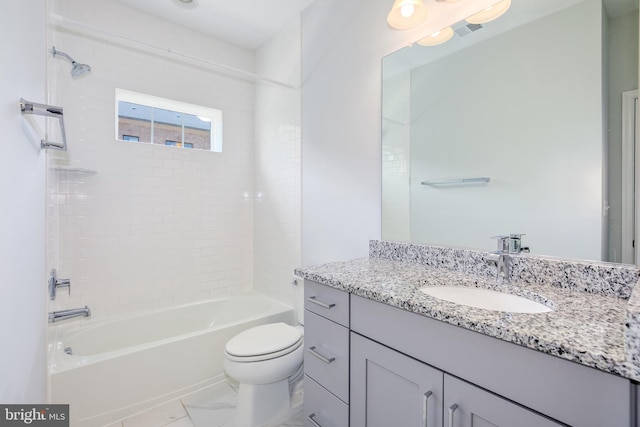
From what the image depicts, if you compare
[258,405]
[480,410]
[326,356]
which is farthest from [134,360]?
[480,410]

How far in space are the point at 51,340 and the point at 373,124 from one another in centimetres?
232

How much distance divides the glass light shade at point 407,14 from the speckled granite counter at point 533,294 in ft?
3.79

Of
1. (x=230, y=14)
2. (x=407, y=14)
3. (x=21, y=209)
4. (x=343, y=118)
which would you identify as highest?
(x=230, y=14)

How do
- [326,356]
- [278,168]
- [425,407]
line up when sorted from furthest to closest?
[278,168], [326,356], [425,407]

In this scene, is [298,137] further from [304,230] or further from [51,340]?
[51,340]

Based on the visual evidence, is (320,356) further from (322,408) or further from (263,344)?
(263,344)

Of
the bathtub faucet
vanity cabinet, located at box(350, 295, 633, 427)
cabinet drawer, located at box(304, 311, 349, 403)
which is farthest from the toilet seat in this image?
the bathtub faucet

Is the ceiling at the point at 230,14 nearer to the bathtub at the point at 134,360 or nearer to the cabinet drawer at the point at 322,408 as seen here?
the bathtub at the point at 134,360

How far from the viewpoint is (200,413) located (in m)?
1.79

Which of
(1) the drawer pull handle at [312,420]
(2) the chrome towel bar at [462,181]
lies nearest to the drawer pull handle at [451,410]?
(1) the drawer pull handle at [312,420]

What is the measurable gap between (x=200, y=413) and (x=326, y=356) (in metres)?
1.11

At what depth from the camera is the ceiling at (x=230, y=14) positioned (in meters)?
2.26

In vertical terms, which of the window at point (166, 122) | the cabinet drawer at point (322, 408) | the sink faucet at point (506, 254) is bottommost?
the cabinet drawer at point (322, 408)

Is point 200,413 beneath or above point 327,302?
beneath
